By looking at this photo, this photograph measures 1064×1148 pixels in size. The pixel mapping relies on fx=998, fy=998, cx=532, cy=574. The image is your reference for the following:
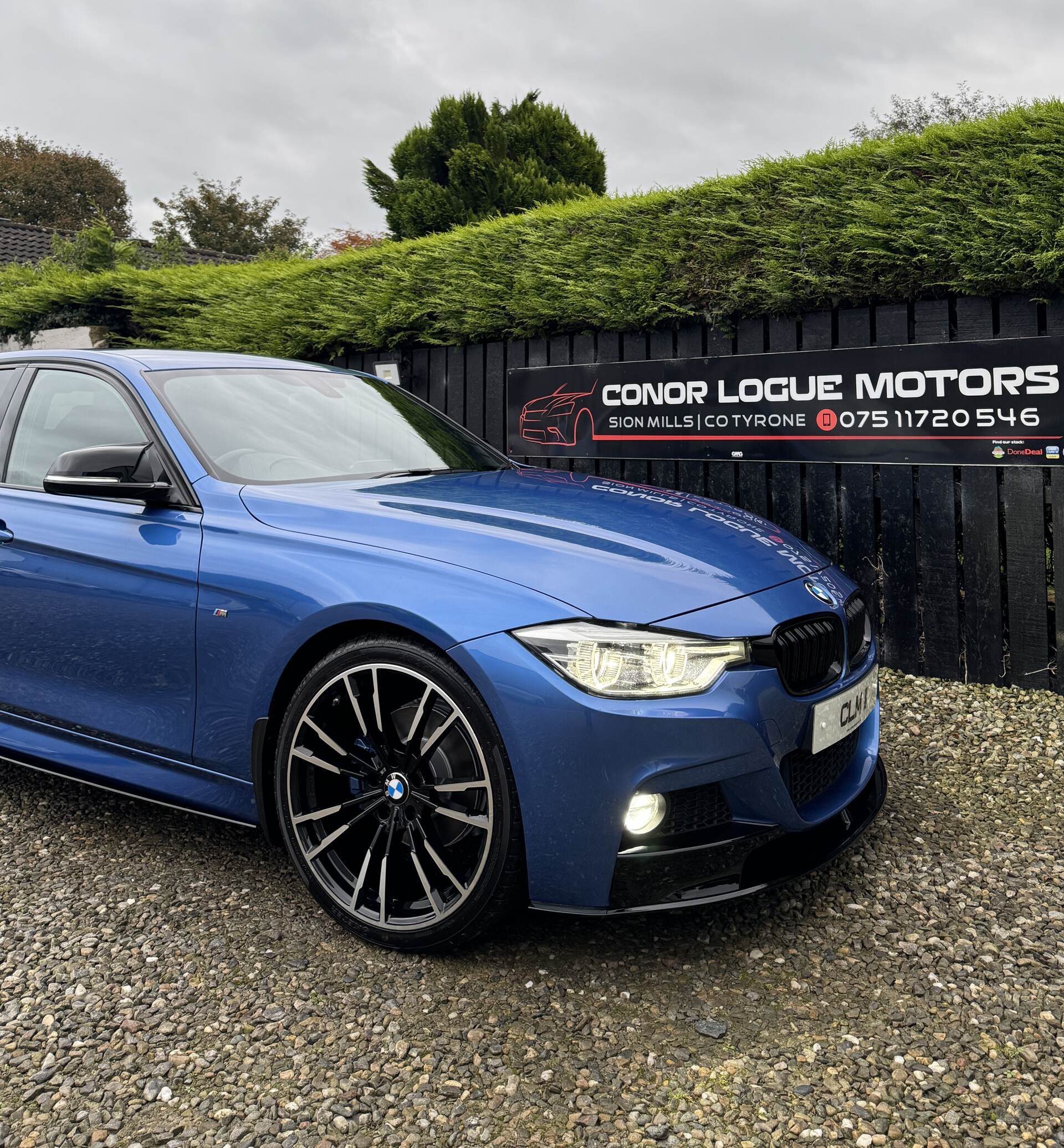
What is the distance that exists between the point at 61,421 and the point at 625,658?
2.41 metres

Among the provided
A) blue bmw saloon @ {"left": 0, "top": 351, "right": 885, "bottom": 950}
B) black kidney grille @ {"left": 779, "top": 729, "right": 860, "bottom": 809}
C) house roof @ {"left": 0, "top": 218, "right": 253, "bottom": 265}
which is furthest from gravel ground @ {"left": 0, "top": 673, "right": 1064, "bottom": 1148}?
house roof @ {"left": 0, "top": 218, "right": 253, "bottom": 265}

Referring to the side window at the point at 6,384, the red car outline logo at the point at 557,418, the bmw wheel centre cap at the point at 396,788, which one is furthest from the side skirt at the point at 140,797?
the red car outline logo at the point at 557,418

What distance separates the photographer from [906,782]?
12.9 feet

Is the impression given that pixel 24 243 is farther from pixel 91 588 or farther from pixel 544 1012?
pixel 544 1012

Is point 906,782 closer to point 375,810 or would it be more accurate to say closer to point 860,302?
point 375,810

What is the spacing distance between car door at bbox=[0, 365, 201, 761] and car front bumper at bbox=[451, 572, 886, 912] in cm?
109

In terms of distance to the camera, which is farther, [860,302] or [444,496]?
[860,302]

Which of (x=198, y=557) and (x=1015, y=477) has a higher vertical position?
(x=1015, y=477)

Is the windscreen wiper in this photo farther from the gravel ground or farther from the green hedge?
the green hedge

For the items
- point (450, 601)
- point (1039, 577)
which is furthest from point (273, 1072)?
point (1039, 577)

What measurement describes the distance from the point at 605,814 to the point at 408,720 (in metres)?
0.60

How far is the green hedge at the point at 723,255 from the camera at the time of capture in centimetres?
474

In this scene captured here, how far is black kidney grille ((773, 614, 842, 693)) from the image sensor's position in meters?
2.58

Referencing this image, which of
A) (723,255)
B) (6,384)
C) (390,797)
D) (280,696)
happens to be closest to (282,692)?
(280,696)
